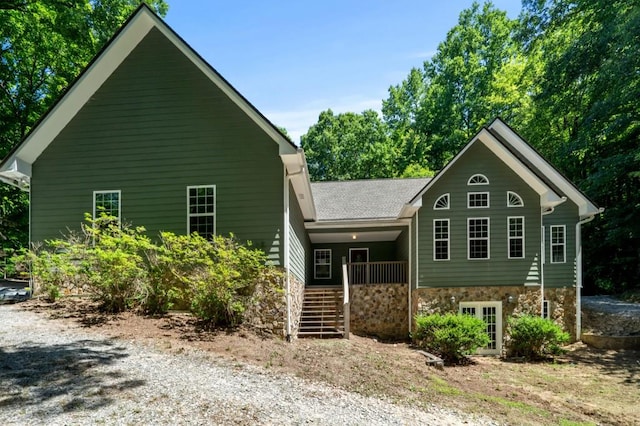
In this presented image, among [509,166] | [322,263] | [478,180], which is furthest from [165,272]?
[509,166]

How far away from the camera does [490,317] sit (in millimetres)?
13148

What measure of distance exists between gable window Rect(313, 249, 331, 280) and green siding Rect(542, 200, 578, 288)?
8.86m

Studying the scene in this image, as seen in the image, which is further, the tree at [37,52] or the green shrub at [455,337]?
the tree at [37,52]

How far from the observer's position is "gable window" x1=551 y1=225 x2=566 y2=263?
14.4 m

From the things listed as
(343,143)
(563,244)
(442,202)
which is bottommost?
(563,244)

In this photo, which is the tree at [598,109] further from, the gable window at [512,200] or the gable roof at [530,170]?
the gable window at [512,200]

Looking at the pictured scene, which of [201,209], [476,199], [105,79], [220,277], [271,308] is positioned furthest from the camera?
[476,199]

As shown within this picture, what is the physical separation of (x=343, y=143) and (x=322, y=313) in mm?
25715

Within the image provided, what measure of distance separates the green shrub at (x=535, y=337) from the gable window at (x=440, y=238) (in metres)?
3.00

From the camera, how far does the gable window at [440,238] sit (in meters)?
13.4

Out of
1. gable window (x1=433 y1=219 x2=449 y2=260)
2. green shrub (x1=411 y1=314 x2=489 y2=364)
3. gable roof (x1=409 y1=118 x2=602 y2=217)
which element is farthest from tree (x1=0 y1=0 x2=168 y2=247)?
green shrub (x1=411 y1=314 x2=489 y2=364)

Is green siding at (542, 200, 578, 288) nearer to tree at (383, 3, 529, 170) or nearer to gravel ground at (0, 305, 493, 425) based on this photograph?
gravel ground at (0, 305, 493, 425)

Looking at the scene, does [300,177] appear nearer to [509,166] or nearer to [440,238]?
[440,238]

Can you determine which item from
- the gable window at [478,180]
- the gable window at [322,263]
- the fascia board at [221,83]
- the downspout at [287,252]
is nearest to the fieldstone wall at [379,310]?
the gable window at [322,263]
